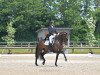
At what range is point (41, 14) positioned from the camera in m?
63.0

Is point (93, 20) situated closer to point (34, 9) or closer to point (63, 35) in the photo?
point (34, 9)

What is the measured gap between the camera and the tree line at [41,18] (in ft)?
200

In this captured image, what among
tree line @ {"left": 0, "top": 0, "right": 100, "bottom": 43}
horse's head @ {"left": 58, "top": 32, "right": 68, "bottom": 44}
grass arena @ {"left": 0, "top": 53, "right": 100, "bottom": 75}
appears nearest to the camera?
grass arena @ {"left": 0, "top": 53, "right": 100, "bottom": 75}

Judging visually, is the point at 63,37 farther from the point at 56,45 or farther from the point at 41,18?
the point at 41,18

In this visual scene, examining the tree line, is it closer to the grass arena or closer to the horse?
the grass arena


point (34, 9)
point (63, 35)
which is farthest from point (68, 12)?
point (63, 35)

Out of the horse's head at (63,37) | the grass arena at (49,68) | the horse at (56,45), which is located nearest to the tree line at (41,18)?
the grass arena at (49,68)

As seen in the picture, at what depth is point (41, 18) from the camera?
64.1 meters

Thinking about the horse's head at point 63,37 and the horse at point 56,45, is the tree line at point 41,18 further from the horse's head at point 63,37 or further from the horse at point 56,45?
the horse's head at point 63,37

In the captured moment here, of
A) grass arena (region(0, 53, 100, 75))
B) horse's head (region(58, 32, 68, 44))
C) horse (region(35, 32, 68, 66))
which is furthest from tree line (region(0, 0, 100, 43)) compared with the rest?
horse's head (region(58, 32, 68, 44))

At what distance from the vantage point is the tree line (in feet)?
200

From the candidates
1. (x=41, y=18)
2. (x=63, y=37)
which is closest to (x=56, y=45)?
(x=63, y=37)

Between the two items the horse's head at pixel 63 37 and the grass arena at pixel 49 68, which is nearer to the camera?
the grass arena at pixel 49 68

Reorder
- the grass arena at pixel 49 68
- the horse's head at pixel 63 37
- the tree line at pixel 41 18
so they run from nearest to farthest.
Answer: the grass arena at pixel 49 68
the horse's head at pixel 63 37
the tree line at pixel 41 18
